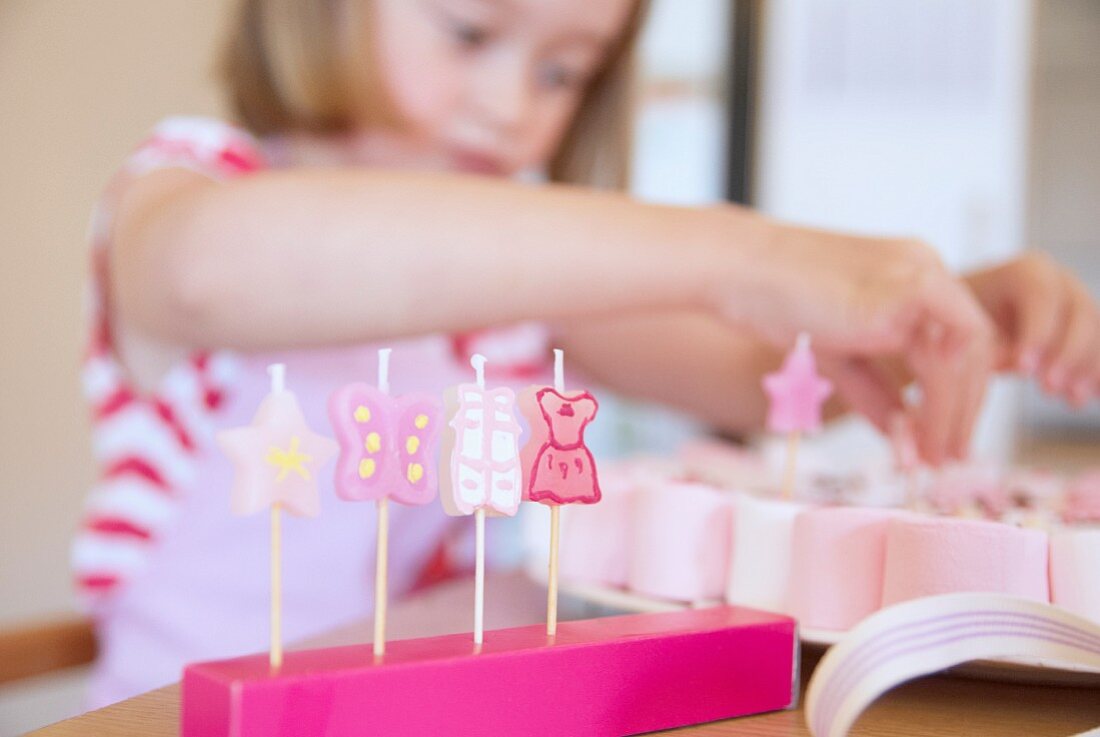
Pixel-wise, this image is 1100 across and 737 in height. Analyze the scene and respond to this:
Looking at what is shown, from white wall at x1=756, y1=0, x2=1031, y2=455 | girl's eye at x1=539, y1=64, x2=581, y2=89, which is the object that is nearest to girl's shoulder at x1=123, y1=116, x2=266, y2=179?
girl's eye at x1=539, y1=64, x2=581, y2=89

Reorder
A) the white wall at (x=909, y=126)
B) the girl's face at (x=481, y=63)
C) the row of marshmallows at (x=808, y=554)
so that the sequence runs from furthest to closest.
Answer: the white wall at (x=909, y=126) → the girl's face at (x=481, y=63) → the row of marshmallows at (x=808, y=554)

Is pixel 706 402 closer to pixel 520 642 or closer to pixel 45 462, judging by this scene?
pixel 520 642

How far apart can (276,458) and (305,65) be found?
69 cm

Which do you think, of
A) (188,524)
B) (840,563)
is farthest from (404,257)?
(188,524)

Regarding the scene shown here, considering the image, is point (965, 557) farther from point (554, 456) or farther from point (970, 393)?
point (970, 393)

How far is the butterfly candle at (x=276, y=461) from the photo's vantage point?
0.35 meters

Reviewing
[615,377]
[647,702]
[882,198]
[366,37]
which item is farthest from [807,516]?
[882,198]

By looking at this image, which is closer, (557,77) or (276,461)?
(276,461)

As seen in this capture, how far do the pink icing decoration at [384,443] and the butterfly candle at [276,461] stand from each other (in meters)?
0.01

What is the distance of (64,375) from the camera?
1.84 metres

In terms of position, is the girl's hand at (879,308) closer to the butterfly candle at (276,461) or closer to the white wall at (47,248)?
the butterfly candle at (276,461)

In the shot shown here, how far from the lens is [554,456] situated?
41 centimetres

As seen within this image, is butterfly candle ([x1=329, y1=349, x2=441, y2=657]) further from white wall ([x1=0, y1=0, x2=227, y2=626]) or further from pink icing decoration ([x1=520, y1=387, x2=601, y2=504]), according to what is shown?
white wall ([x1=0, y1=0, x2=227, y2=626])

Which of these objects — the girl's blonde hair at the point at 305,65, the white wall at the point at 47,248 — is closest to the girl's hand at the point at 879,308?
the girl's blonde hair at the point at 305,65
